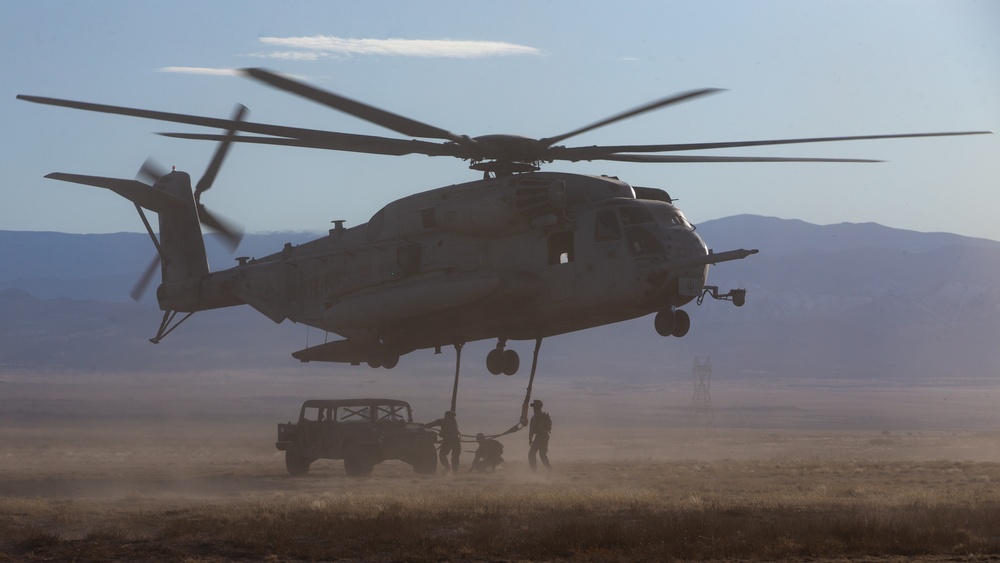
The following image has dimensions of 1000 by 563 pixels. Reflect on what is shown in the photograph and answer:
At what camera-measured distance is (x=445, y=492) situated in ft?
86.0

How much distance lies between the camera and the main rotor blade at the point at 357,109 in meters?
18.7

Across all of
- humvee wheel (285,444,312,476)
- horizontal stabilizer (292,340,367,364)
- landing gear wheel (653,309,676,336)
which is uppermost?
landing gear wheel (653,309,676,336)

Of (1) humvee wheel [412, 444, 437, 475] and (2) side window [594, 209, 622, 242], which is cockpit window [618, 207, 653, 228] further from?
(1) humvee wheel [412, 444, 437, 475]

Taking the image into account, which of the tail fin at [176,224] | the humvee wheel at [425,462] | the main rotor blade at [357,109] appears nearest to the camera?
the main rotor blade at [357,109]

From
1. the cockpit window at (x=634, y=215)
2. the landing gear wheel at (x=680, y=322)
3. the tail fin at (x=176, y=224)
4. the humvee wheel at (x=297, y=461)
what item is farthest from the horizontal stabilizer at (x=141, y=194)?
the landing gear wheel at (x=680, y=322)

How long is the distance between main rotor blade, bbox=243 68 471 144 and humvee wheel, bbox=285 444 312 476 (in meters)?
11.3

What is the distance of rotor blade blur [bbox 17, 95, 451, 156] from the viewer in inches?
802

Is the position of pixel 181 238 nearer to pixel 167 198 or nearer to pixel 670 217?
pixel 167 198

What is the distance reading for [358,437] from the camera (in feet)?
102

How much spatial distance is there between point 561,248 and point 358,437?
27.7 feet

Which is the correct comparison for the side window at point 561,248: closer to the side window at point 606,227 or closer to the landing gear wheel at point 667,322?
the side window at point 606,227

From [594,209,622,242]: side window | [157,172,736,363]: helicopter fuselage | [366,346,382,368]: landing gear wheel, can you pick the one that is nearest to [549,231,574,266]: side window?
[157,172,736,363]: helicopter fuselage

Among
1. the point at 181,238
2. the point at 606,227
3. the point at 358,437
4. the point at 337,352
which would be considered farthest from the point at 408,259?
the point at 181,238

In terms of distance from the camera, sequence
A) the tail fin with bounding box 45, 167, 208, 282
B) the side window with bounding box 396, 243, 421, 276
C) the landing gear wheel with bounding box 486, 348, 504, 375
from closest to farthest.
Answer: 1. the side window with bounding box 396, 243, 421, 276
2. the landing gear wheel with bounding box 486, 348, 504, 375
3. the tail fin with bounding box 45, 167, 208, 282
